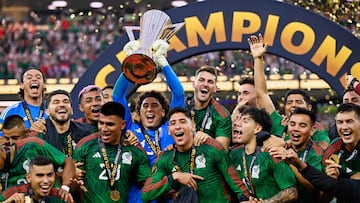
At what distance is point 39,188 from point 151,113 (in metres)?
1.41

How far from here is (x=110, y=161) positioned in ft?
28.3

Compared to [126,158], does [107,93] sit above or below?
above

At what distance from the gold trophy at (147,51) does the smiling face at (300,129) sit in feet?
4.40

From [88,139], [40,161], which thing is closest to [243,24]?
[88,139]

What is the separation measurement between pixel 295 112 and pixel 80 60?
13.6 m

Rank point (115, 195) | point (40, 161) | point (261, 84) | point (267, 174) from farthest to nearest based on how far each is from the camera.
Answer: point (261, 84), point (115, 195), point (267, 174), point (40, 161)

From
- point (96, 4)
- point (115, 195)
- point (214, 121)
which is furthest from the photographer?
point (96, 4)

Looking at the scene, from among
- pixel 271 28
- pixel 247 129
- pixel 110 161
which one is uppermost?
pixel 271 28

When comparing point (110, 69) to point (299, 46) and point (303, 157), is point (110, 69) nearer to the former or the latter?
point (299, 46)

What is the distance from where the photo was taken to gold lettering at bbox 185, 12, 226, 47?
11.0 metres

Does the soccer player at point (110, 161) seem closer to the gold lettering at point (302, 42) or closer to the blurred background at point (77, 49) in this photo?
the gold lettering at point (302, 42)

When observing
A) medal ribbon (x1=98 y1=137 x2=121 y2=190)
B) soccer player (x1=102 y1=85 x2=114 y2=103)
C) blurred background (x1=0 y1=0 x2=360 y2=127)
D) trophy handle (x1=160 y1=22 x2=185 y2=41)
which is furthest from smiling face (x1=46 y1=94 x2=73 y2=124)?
blurred background (x1=0 y1=0 x2=360 y2=127)

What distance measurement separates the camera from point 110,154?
8672 mm

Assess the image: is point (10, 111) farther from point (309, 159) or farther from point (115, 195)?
point (309, 159)
